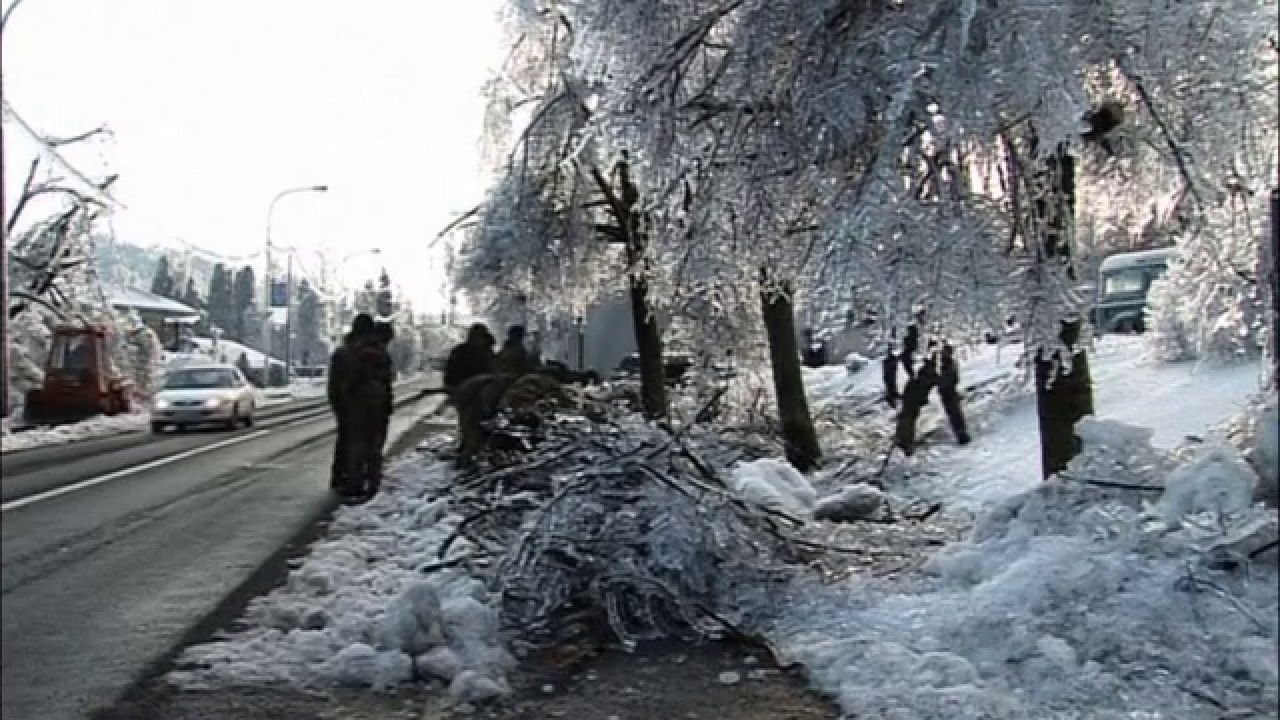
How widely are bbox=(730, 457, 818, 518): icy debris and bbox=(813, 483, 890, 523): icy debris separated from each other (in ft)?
0.30

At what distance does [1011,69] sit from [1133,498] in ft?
6.26

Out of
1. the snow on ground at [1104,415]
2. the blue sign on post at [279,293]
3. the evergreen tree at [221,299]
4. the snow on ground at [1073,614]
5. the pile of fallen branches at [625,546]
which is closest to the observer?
the evergreen tree at [221,299]

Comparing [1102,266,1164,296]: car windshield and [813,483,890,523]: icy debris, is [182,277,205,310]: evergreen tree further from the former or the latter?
[1102,266,1164,296]: car windshield

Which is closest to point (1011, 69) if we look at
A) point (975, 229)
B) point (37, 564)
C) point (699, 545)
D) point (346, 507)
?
point (975, 229)

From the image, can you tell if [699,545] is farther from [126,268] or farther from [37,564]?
[37,564]

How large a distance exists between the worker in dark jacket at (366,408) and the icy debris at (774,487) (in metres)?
3.10

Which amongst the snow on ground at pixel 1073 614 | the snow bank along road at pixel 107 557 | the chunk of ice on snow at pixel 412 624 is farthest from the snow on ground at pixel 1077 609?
the snow bank along road at pixel 107 557

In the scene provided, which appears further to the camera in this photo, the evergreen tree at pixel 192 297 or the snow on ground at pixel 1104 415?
the snow on ground at pixel 1104 415

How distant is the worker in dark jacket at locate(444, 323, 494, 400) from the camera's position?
12.6m

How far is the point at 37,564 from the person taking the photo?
83.9 inches

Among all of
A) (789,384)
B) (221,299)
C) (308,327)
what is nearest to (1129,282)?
(789,384)

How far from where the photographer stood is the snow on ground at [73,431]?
7.52 ft

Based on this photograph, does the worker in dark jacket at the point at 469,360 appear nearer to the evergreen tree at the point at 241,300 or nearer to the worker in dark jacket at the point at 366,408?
the worker in dark jacket at the point at 366,408

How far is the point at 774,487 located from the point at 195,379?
5.79m
